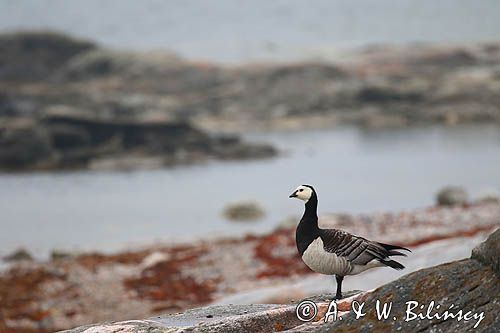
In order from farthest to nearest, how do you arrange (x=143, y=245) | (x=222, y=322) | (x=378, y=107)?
(x=378, y=107) < (x=143, y=245) < (x=222, y=322)

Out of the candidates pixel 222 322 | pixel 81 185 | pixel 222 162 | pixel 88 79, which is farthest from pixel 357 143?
pixel 222 322

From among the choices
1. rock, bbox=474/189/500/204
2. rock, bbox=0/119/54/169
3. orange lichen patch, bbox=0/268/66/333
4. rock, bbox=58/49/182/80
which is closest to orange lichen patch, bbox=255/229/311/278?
orange lichen patch, bbox=0/268/66/333

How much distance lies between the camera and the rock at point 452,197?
40.8 m

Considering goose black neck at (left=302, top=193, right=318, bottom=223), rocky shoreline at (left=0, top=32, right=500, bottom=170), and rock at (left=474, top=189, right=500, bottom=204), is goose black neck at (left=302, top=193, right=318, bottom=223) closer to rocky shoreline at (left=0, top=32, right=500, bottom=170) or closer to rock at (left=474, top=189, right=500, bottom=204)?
rock at (left=474, top=189, right=500, bottom=204)

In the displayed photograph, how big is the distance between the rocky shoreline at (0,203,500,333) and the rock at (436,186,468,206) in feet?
15.1

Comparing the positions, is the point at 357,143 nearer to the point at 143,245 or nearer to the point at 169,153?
the point at 169,153

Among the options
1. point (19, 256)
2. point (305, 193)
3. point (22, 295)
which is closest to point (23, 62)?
point (19, 256)

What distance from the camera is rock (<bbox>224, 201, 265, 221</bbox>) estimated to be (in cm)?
4678

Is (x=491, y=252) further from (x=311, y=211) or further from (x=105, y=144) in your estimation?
(x=105, y=144)

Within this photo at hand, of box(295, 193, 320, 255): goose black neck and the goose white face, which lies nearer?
box(295, 193, 320, 255): goose black neck

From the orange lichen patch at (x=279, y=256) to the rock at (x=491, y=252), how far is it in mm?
20462

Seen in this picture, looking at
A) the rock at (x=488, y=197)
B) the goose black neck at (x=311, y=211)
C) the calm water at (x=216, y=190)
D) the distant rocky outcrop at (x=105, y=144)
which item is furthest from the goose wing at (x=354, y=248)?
the distant rocky outcrop at (x=105, y=144)

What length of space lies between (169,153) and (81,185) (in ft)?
67.4

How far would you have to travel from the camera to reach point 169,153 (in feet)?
307
